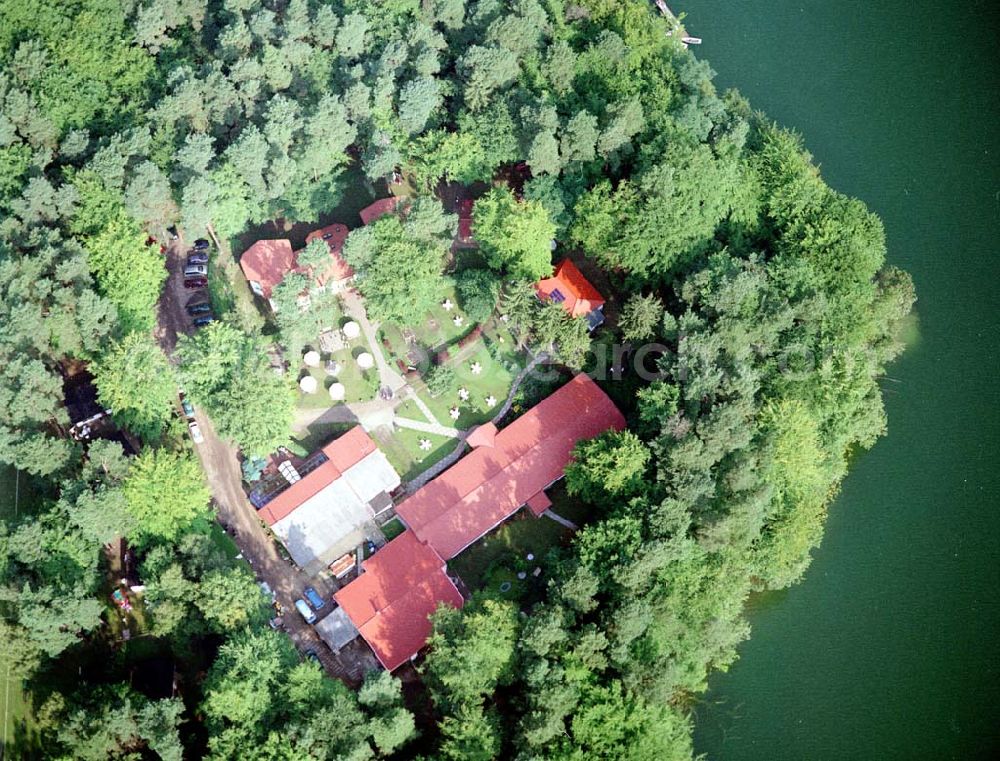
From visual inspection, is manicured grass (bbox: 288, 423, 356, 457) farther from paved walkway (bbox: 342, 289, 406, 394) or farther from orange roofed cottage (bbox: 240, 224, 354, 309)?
orange roofed cottage (bbox: 240, 224, 354, 309)

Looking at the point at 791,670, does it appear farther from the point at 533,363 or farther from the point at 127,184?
the point at 127,184

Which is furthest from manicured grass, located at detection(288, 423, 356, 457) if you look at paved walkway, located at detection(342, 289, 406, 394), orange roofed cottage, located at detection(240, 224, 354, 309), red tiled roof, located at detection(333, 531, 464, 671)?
orange roofed cottage, located at detection(240, 224, 354, 309)

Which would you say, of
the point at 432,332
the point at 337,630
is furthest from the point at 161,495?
the point at 432,332

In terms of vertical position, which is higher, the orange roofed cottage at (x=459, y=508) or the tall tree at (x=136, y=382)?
the tall tree at (x=136, y=382)

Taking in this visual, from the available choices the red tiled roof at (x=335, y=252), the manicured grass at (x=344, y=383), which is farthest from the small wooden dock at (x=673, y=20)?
the manicured grass at (x=344, y=383)

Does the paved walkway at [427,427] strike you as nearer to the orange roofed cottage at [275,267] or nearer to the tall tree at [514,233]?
the orange roofed cottage at [275,267]

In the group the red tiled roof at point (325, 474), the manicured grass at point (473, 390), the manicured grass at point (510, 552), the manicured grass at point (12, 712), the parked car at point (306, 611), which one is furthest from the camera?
the manicured grass at point (473, 390)

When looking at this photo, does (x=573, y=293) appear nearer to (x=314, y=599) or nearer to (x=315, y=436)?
(x=315, y=436)
